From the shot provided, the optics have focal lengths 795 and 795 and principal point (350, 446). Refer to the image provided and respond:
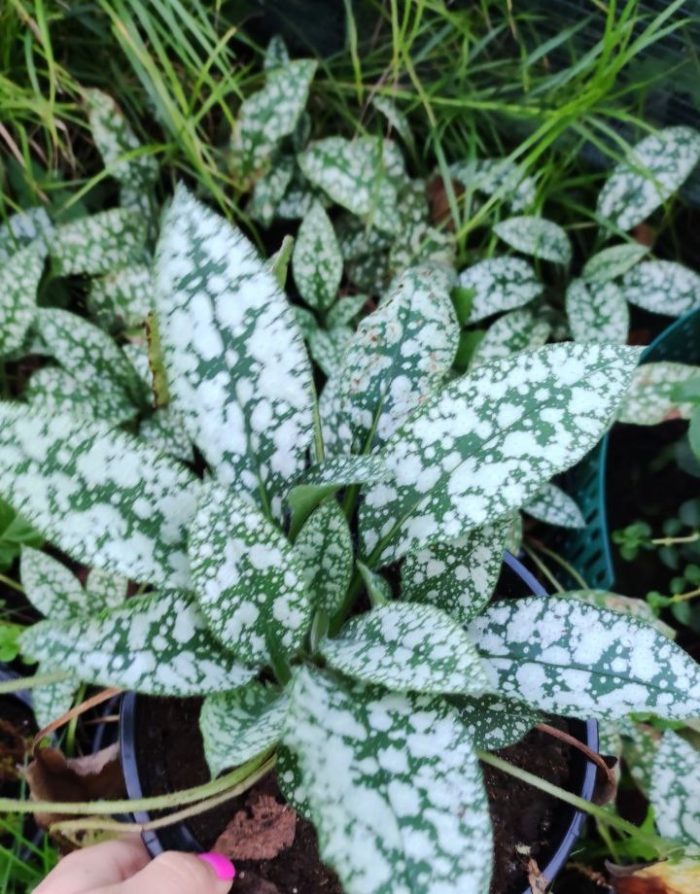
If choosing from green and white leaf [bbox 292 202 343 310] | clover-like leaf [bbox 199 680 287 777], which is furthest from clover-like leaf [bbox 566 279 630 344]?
clover-like leaf [bbox 199 680 287 777]

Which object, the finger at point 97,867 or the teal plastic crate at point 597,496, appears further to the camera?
the teal plastic crate at point 597,496

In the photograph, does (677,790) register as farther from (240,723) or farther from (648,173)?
(648,173)

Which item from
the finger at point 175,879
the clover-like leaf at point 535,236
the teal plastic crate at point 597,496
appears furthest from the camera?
the clover-like leaf at point 535,236

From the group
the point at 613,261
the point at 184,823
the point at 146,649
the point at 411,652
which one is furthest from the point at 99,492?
the point at 613,261

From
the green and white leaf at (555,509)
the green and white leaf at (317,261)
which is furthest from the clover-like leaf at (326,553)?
the green and white leaf at (317,261)

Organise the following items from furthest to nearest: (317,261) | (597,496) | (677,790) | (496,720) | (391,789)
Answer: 1. (317,261)
2. (597,496)
3. (677,790)
4. (496,720)
5. (391,789)

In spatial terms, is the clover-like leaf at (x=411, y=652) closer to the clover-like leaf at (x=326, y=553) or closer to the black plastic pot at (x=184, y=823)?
the clover-like leaf at (x=326, y=553)

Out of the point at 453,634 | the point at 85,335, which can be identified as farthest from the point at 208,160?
the point at 453,634
